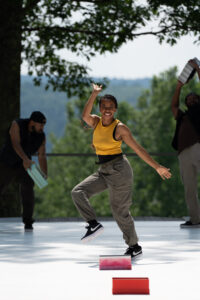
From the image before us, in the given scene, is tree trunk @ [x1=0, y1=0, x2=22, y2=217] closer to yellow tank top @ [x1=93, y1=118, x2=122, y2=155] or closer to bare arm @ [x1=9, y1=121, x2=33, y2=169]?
bare arm @ [x1=9, y1=121, x2=33, y2=169]

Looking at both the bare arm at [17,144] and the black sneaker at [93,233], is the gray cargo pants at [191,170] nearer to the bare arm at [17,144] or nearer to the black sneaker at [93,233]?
the bare arm at [17,144]

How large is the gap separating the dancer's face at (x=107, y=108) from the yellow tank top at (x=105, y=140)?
10cm

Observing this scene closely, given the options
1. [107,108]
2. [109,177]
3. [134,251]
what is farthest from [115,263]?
[107,108]

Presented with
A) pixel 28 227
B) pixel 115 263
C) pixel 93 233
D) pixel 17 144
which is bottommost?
pixel 28 227

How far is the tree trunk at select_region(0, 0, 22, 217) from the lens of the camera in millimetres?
14359

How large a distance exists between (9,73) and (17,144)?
198 inches

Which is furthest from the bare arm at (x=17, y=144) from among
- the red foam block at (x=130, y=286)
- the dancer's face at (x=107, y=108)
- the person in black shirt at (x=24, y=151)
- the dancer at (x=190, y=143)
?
the red foam block at (x=130, y=286)

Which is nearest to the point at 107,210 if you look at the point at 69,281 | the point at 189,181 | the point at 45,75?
the point at 45,75

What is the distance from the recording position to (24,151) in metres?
10.3

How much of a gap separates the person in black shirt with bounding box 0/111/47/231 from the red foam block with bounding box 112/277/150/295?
518cm

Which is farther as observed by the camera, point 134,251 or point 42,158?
point 42,158

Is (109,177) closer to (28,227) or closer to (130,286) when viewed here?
(130,286)

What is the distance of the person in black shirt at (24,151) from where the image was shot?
10047 mm

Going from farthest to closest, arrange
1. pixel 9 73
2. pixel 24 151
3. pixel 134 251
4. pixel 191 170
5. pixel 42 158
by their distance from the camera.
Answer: pixel 9 73
pixel 191 170
pixel 42 158
pixel 24 151
pixel 134 251
